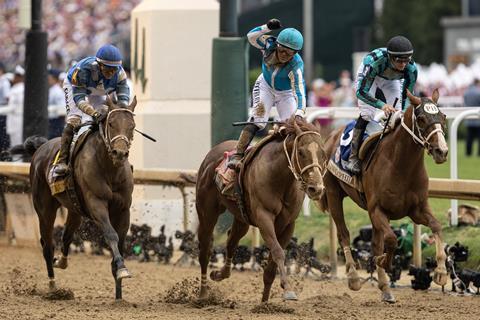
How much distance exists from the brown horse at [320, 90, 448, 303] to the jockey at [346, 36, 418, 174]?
1.03ft

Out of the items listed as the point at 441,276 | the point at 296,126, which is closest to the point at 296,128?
the point at 296,126

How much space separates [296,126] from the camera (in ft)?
32.2

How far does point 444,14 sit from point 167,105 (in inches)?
1278

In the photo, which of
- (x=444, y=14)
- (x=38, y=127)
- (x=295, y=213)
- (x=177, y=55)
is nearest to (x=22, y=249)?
(x=38, y=127)

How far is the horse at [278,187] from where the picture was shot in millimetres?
9625

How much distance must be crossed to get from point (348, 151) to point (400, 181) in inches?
35.1

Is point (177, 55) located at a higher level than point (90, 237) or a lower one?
higher

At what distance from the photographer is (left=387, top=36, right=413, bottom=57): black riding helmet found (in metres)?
10.8

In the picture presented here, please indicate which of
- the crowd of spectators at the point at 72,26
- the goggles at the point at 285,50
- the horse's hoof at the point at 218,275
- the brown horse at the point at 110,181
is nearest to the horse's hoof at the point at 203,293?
the horse's hoof at the point at 218,275

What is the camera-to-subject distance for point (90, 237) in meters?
13.5

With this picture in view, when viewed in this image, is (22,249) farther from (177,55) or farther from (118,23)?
(118,23)

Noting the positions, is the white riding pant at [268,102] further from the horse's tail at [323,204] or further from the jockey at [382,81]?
the horse's tail at [323,204]

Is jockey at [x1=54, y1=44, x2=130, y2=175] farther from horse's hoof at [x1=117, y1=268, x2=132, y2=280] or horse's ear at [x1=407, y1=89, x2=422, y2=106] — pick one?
horse's ear at [x1=407, y1=89, x2=422, y2=106]

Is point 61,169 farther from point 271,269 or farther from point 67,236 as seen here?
point 271,269
